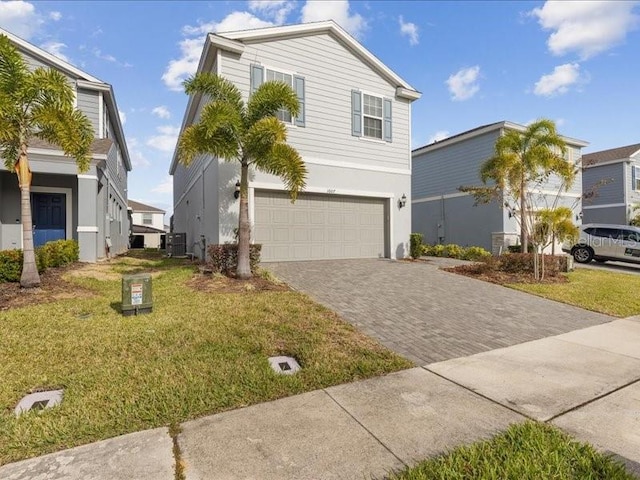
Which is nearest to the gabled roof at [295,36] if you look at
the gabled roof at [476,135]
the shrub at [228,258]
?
the gabled roof at [476,135]

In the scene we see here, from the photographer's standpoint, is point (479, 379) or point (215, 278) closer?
point (479, 379)

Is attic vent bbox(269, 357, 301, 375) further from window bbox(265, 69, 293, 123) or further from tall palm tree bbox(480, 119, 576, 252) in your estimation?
tall palm tree bbox(480, 119, 576, 252)

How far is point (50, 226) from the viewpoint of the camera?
13.0 meters

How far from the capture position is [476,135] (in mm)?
18688

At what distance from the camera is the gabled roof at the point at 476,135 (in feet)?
56.4

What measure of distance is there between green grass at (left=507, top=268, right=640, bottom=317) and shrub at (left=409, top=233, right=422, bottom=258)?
5.00 m

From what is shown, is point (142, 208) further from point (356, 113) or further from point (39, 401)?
point (39, 401)

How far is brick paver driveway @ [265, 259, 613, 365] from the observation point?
5172mm

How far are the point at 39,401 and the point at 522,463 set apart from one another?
4.19 m

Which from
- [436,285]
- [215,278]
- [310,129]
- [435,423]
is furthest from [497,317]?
[310,129]

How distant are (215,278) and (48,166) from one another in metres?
7.65

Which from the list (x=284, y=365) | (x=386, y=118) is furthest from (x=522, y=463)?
(x=386, y=118)

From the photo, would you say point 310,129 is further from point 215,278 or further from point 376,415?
point 376,415

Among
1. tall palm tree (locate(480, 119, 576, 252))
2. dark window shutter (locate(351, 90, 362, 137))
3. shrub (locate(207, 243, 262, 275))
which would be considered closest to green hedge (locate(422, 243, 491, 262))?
tall palm tree (locate(480, 119, 576, 252))
